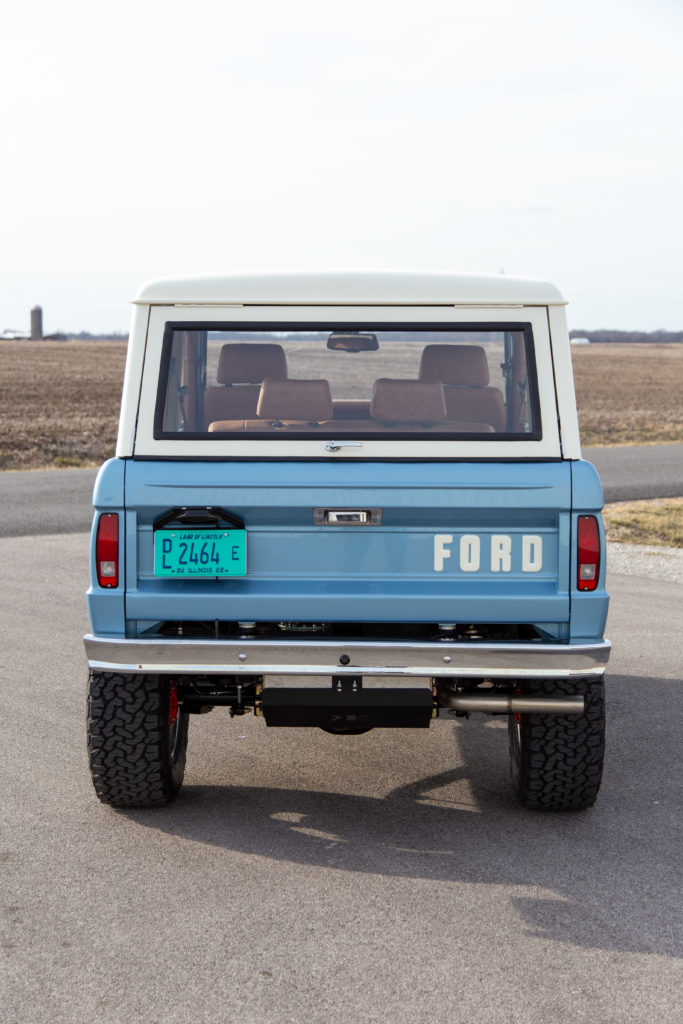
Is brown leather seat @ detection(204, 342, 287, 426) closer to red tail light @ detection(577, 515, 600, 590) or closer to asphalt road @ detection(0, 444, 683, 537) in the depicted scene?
red tail light @ detection(577, 515, 600, 590)

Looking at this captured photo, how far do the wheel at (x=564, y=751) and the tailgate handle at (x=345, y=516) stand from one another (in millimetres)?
942

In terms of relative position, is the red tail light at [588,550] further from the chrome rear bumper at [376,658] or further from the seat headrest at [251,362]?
the seat headrest at [251,362]

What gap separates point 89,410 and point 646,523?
76.8 ft

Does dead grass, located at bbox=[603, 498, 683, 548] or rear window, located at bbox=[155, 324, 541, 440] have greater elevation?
rear window, located at bbox=[155, 324, 541, 440]

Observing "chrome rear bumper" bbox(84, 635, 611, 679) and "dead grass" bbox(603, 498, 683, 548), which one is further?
"dead grass" bbox(603, 498, 683, 548)

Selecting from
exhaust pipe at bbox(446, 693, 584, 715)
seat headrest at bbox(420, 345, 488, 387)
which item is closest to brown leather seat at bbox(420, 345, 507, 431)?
seat headrest at bbox(420, 345, 488, 387)

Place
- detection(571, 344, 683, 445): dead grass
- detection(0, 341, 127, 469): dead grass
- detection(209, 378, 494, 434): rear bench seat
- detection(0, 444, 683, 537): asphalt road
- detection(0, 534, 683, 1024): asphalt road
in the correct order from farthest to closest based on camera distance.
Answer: detection(571, 344, 683, 445): dead grass, detection(0, 341, 127, 469): dead grass, detection(0, 444, 683, 537): asphalt road, detection(209, 378, 494, 434): rear bench seat, detection(0, 534, 683, 1024): asphalt road

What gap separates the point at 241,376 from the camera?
5.02 m

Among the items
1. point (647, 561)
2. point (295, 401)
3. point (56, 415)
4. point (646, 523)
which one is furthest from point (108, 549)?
point (56, 415)

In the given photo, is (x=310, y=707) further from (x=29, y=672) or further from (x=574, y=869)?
(x=29, y=672)

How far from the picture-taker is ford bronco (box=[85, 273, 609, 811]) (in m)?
4.34

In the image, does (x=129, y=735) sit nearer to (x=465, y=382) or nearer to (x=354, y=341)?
(x=354, y=341)

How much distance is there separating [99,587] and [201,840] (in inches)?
40.8

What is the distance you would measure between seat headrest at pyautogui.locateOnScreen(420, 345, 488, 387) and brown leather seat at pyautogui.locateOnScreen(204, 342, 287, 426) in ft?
2.02
